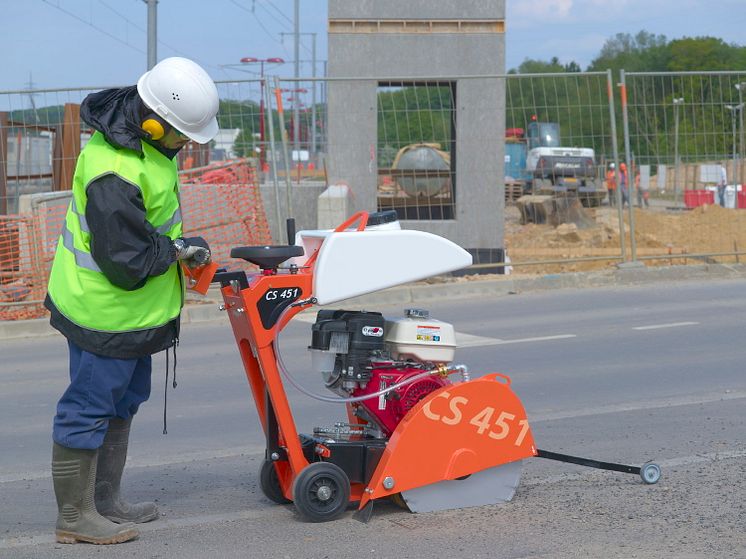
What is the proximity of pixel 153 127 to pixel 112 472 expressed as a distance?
5.00 ft

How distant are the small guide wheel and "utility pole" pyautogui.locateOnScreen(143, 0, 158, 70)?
12.1 meters

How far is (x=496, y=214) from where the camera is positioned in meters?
15.2

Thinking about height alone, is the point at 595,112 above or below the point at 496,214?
above

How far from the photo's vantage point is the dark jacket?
412 cm

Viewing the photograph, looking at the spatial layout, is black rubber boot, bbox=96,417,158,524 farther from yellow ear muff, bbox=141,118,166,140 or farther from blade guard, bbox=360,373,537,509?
yellow ear muff, bbox=141,118,166,140

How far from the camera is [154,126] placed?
4.30 metres

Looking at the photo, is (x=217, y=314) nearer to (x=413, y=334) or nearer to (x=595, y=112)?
(x=595, y=112)

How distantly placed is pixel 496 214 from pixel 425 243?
426 inches

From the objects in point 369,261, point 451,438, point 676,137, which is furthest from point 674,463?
point 676,137

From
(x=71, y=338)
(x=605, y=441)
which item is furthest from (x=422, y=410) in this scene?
(x=605, y=441)

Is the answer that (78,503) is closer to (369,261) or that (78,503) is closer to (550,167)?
(369,261)

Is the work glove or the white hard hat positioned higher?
the white hard hat

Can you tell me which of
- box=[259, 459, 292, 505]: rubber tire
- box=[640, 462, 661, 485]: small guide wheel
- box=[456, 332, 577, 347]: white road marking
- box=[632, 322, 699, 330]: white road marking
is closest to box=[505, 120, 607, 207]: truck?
box=[632, 322, 699, 330]: white road marking

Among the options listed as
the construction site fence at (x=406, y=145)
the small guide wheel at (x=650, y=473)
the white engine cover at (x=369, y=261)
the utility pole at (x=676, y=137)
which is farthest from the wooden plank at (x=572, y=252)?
the white engine cover at (x=369, y=261)
